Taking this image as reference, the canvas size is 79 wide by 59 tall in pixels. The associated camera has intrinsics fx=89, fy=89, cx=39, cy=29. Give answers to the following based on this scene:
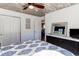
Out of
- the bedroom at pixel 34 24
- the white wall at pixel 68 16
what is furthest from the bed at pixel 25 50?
the white wall at pixel 68 16

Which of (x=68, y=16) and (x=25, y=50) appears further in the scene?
(x=68, y=16)

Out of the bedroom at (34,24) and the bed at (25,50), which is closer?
the bed at (25,50)

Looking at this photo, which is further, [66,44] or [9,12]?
[66,44]

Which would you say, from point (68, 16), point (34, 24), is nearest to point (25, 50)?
point (34, 24)

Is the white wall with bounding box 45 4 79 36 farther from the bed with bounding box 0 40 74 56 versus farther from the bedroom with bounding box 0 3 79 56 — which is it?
the bed with bounding box 0 40 74 56

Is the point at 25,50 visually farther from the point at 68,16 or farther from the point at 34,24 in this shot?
the point at 68,16

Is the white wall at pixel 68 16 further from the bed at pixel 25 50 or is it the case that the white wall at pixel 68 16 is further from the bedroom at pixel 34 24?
the bed at pixel 25 50

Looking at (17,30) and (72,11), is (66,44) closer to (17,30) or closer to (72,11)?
(72,11)

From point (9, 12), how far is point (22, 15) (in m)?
0.23

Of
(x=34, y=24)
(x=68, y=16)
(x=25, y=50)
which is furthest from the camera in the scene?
(x=68, y=16)

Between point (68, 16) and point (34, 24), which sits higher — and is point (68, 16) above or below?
above

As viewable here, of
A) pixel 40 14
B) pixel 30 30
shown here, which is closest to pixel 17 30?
pixel 30 30

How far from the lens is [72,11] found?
6.22 feet

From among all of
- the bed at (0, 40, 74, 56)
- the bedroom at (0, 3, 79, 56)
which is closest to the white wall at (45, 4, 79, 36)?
the bedroom at (0, 3, 79, 56)
